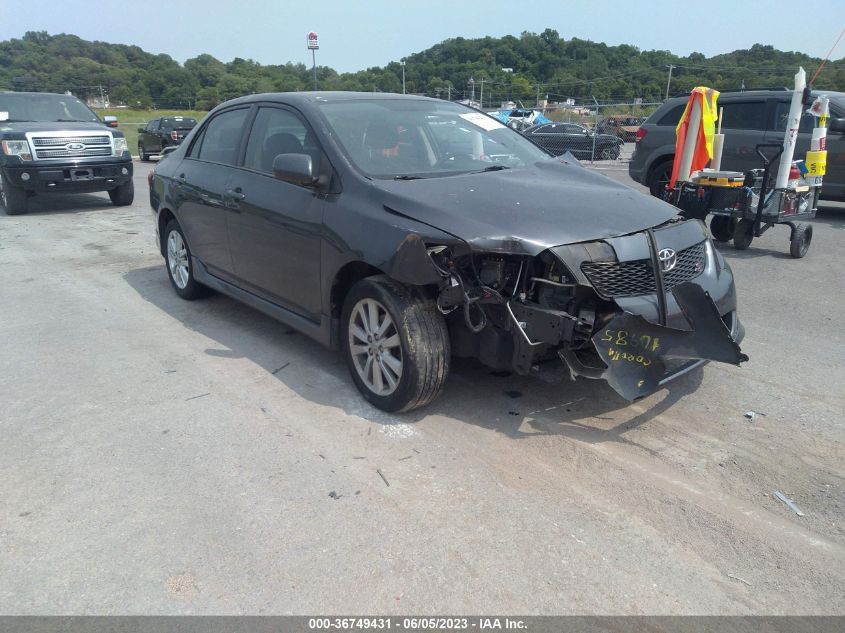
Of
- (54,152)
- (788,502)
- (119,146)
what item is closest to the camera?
(788,502)

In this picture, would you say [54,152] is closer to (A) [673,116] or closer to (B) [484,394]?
(B) [484,394]

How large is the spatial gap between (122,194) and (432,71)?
6162 cm

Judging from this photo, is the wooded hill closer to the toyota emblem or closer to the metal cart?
the metal cart

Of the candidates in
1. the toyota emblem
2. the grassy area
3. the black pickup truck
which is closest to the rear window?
the black pickup truck

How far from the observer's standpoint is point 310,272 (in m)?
4.25

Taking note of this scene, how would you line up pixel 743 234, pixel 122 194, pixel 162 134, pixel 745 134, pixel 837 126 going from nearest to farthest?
pixel 743 234 < pixel 837 126 < pixel 745 134 < pixel 122 194 < pixel 162 134

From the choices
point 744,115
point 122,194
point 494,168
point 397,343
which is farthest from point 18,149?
point 744,115

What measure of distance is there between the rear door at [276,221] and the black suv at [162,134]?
19720 mm

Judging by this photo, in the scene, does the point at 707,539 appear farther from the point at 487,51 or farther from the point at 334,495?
the point at 487,51

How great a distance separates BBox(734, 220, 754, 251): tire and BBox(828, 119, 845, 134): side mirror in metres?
2.76

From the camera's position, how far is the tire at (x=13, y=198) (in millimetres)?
11185

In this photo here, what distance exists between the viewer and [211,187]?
5320 mm

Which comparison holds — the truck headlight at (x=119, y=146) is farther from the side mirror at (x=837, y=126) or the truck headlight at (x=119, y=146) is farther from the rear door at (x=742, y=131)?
the side mirror at (x=837, y=126)

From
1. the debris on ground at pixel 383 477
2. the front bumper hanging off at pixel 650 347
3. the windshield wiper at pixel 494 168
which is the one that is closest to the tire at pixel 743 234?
the windshield wiper at pixel 494 168
